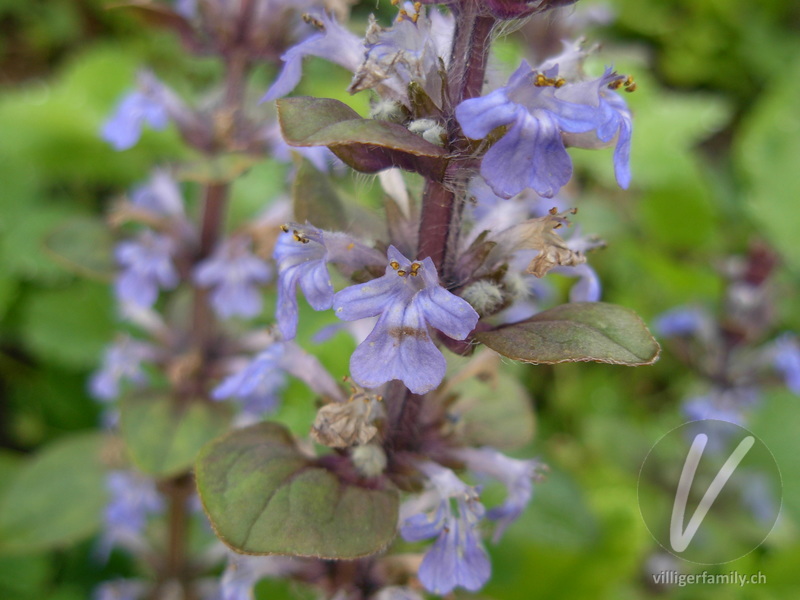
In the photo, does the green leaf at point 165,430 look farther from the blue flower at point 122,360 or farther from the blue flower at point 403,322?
the blue flower at point 403,322

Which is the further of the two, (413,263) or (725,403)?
(725,403)

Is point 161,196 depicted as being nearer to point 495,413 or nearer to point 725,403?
point 495,413

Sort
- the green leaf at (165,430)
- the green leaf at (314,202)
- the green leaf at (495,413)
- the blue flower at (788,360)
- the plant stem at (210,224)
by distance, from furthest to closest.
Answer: the blue flower at (788,360), the plant stem at (210,224), the green leaf at (165,430), the green leaf at (495,413), the green leaf at (314,202)

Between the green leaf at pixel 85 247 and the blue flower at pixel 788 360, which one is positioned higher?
the green leaf at pixel 85 247

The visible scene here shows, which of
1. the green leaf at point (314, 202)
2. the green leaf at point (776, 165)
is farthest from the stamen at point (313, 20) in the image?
the green leaf at point (776, 165)

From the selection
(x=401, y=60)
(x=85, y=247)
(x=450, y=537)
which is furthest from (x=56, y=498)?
(x=401, y=60)

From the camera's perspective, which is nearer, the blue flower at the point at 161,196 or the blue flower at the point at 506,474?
the blue flower at the point at 506,474

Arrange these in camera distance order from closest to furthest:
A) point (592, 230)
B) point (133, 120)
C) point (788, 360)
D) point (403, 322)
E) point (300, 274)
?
point (403, 322) → point (300, 274) → point (133, 120) → point (788, 360) → point (592, 230)

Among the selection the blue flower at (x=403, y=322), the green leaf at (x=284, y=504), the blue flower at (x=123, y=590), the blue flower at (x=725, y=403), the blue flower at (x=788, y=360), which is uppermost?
the blue flower at (x=403, y=322)
